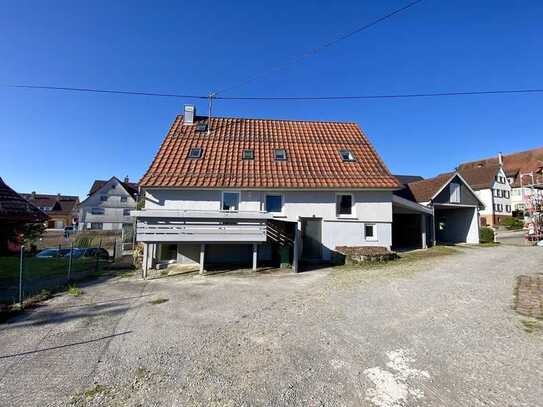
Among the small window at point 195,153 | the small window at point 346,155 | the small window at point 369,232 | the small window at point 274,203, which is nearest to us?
the small window at point 274,203

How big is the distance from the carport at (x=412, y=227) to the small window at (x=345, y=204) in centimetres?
467

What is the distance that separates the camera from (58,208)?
67.2 meters

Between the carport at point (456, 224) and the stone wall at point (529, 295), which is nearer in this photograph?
the stone wall at point (529, 295)

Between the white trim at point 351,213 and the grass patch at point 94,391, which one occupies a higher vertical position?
the white trim at point 351,213

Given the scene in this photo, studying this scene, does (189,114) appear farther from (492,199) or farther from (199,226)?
(492,199)

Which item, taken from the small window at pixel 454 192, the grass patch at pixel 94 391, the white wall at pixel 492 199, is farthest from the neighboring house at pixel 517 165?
the grass patch at pixel 94 391

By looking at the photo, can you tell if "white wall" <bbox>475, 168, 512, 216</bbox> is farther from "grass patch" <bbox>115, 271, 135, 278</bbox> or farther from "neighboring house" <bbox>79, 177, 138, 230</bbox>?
"neighboring house" <bbox>79, 177, 138, 230</bbox>

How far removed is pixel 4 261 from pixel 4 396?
11.2m

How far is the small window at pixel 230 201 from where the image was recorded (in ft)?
44.5

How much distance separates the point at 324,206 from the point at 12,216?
12.6 metres

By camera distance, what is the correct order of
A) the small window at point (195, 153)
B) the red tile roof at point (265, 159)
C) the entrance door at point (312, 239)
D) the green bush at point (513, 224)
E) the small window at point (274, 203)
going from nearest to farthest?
the red tile roof at point (265, 159), the small window at point (274, 203), the entrance door at point (312, 239), the small window at point (195, 153), the green bush at point (513, 224)

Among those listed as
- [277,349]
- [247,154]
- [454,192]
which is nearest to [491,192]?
[454,192]

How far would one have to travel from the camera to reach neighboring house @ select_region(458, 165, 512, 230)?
42.2 meters

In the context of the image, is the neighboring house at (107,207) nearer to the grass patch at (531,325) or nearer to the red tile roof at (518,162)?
the grass patch at (531,325)
